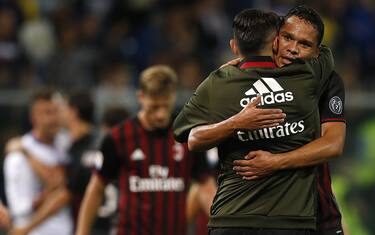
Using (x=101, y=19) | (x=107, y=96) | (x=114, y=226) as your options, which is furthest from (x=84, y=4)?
(x=114, y=226)

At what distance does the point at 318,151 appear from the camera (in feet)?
15.2

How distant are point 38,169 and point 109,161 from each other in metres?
1.68

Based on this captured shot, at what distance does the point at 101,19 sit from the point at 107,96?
2.50m

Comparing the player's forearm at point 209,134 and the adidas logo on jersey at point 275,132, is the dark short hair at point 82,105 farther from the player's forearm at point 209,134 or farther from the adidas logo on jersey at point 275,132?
the adidas logo on jersey at point 275,132

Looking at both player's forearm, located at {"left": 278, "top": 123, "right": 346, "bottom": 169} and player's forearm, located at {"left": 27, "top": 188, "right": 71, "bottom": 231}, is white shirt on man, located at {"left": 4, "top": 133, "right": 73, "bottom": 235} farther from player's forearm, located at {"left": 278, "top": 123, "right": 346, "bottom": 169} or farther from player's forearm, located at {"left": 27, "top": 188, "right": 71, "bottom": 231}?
player's forearm, located at {"left": 278, "top": 123, "right": 346, "bottom": 169}

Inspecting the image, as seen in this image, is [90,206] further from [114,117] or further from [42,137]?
[42,137]

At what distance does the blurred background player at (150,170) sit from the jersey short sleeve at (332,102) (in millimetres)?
1757

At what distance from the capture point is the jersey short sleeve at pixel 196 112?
4715 mm

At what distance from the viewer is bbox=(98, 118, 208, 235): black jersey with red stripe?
651 cm

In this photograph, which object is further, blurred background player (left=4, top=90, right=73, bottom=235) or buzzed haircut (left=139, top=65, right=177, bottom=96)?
blurred background player (left=4, top=90, right=73, bottom=235)

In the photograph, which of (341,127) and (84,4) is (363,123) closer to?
(84,4)

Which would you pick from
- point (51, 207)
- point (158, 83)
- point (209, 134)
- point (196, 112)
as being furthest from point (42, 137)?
point (209, 134)

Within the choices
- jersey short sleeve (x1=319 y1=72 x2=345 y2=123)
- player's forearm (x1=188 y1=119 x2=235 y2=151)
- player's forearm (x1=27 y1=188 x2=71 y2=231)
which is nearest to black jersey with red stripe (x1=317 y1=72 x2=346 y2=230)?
jersey short sleeve (x1=319 y1=72 x2=345 y2=123)

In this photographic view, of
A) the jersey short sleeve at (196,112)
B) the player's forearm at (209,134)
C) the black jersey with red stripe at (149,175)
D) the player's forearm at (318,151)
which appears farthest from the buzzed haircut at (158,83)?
the player's forearm at (318,151)
